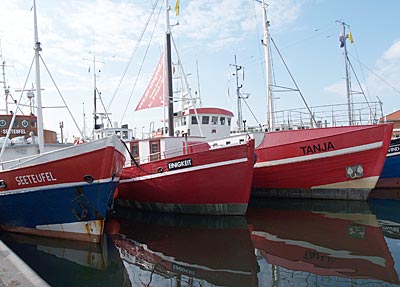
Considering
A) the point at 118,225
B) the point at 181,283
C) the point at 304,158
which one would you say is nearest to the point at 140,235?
the point at 118,225

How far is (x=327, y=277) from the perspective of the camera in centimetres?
577

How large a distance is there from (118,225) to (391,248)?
297 inches

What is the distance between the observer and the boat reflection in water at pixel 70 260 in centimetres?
612

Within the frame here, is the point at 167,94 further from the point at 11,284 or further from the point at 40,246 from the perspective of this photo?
the point at 11,284

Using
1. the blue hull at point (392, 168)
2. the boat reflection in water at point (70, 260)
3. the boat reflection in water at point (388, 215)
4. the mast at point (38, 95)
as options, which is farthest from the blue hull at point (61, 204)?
the blue hull at point (392, 168)

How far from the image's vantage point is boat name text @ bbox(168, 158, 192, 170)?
9953mm

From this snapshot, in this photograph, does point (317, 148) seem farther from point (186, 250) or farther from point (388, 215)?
point (186, 250)

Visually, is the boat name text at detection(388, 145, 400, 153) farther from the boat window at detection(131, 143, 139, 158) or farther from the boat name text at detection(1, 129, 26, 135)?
the boat name text at detection(1, 129, 26, 135)

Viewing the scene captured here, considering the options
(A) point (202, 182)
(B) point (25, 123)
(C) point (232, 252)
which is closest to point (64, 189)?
(A) point (202, 182)

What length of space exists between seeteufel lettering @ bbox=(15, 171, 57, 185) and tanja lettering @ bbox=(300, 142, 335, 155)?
336 inches

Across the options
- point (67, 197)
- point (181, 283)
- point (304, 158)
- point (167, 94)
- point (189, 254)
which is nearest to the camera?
point (181, 283)

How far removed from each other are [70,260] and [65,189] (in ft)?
5.36

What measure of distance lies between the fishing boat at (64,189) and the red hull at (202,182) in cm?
237

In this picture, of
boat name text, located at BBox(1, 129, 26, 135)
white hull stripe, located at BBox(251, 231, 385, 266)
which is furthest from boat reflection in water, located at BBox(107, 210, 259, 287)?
boat name text, located at BBox(1, 129, 26, 135)
